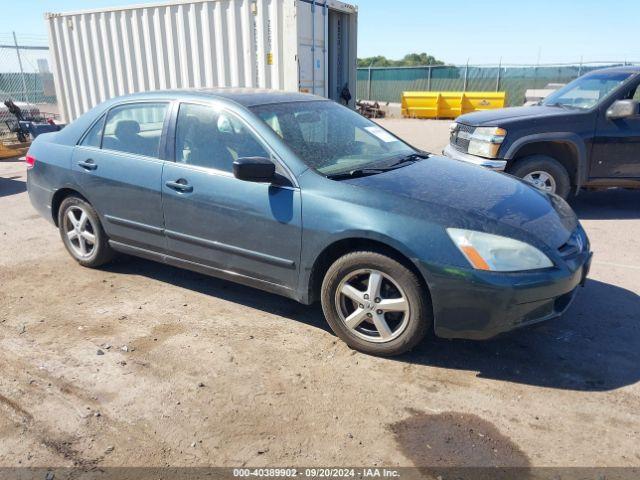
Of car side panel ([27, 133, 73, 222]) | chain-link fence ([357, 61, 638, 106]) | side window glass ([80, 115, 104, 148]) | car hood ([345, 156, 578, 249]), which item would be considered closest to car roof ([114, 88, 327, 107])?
side window glass ([80, 115, 104, 148])

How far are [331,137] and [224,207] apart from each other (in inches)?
40.0

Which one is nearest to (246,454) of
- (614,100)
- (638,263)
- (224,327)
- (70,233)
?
(224,327)

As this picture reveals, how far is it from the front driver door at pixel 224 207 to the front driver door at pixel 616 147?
15.5 feet

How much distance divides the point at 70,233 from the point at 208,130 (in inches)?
77.1

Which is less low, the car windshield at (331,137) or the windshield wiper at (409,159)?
the car windshield at (331,137)

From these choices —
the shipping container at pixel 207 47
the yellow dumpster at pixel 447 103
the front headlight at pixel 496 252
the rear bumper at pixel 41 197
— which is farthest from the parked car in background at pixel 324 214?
the yellow dumpster at pixel 447 103

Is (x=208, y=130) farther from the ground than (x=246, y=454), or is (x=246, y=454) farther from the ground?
(x=208, y=130)

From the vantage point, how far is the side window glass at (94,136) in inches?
179

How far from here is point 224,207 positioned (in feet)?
12.0

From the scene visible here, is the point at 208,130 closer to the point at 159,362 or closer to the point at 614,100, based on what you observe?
the point at 159,362

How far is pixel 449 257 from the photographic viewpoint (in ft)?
9.73

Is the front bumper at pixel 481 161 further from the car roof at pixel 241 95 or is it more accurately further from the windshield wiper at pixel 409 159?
the car roof at pixel 241 95

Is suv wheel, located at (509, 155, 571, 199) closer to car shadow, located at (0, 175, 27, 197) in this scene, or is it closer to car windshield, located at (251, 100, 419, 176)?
car windshield, located at (251, 100, 419, 176)

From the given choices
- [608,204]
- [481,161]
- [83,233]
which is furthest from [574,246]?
[608,204]
